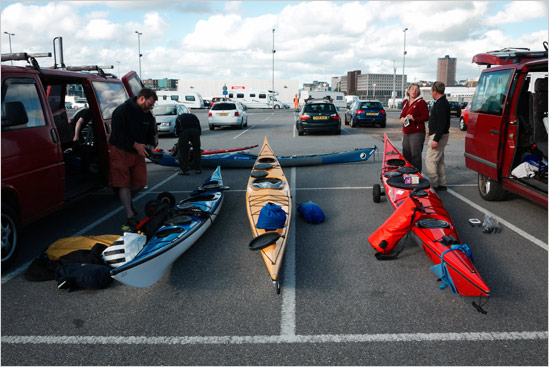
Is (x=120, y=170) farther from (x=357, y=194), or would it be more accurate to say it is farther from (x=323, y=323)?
(x=357, y=194)

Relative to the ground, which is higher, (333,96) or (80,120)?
(333,96)

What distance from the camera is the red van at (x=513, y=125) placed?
6047 mm

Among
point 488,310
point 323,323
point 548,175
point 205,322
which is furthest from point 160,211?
point 548,175

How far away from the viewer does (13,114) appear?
439 centimetres

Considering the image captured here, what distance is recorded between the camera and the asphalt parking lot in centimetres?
306

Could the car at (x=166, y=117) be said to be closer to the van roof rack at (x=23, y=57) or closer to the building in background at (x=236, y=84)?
the van roof rack at (x=23, y=57)

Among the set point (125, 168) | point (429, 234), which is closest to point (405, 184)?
point (429, 234)

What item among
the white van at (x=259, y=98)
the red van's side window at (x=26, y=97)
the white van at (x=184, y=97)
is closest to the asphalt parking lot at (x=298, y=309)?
the red van's side window at (x=26, y=97)

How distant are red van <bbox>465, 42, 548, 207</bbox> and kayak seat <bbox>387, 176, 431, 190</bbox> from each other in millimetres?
1236

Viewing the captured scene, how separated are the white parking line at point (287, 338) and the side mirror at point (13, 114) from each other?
2303 millimetres

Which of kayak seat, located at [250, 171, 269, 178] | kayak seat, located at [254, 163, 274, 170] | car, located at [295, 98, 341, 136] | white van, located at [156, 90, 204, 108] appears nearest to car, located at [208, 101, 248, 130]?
car, located at [295, 98, 341, 136]

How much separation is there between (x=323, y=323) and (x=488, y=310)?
1.49 meters

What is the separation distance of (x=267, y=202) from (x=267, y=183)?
94 cm

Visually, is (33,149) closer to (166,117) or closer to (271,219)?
(271,219)
